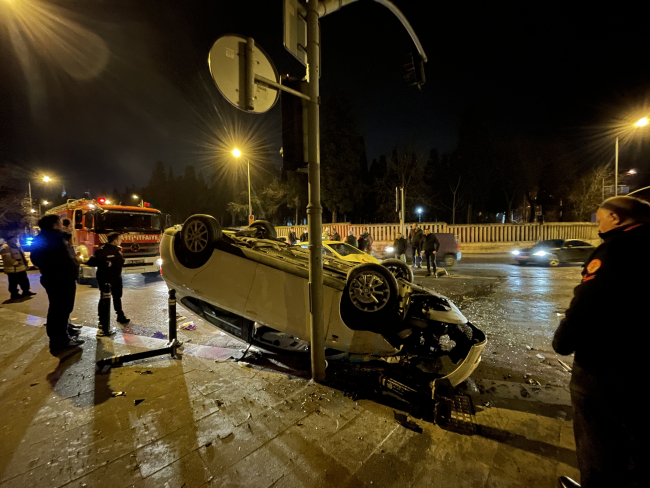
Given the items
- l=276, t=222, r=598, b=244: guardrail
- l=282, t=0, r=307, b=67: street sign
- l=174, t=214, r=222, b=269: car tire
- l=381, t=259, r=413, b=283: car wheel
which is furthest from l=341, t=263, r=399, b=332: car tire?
l=276, t=222, r=598, b=244: guardrail

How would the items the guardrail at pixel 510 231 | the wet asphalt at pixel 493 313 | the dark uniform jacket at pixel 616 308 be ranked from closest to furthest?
the dark uniform jacket at pixel 616 308 < the wet asphalt at pixel 493 313 < the guardrail at pixel 510 231

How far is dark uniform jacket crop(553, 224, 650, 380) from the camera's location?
143 cm

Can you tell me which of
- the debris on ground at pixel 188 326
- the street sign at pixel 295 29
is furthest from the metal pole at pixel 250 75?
the debris on ground at pixel 188 326

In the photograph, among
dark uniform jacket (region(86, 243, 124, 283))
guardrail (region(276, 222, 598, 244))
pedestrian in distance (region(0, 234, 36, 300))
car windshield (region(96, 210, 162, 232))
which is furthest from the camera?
guardrail (region(276, 222, 598, 244))

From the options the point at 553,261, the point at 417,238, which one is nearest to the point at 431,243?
the point at 417,238

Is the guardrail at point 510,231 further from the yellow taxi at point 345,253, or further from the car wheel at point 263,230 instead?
the car wheel at point 263,230

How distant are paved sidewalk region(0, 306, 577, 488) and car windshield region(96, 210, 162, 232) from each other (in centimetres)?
706

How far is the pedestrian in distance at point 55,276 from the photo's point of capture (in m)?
3.98

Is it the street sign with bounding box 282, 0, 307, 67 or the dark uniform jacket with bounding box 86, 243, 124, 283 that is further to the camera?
the dark uniform jacket with bounding box 86, 243, 124, 283

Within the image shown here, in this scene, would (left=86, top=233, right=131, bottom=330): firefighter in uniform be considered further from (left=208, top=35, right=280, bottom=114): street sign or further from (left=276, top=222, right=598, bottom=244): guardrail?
(left=276, top=222, right=598, bottom=244): guardrail

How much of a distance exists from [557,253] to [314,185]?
51.1 ft

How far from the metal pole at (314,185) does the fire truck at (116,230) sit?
826 cm

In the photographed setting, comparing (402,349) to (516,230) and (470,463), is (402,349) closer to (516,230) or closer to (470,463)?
(470,463)

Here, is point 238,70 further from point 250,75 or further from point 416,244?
point 416,244
